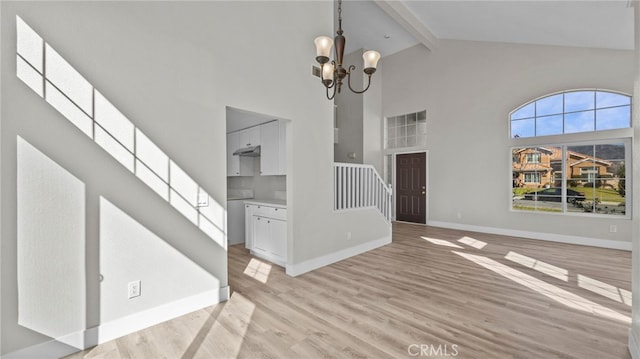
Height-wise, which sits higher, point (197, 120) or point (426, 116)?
point (426, 116)

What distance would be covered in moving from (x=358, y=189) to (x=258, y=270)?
1980 mm

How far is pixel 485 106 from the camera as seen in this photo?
625 cm

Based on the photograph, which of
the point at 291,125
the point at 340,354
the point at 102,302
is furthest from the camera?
the point at 291,125

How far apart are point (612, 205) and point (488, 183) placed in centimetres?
197

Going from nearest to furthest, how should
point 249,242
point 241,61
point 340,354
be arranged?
1. point 340,354
2. point 241,61
3. point 249,242

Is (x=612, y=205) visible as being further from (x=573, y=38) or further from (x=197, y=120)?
(x=197, y=120)

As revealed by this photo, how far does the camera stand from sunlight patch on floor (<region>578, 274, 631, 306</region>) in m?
2.79

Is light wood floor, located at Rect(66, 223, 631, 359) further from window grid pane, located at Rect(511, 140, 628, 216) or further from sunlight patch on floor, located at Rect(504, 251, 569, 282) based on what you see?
window grid pane, located at Rect(511, 140, 628, 216)

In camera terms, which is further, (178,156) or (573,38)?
(573,38)

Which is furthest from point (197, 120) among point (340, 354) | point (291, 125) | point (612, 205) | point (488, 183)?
point (612, 205)

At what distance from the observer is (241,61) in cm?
293

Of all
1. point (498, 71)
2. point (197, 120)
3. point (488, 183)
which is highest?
point (498, 71)

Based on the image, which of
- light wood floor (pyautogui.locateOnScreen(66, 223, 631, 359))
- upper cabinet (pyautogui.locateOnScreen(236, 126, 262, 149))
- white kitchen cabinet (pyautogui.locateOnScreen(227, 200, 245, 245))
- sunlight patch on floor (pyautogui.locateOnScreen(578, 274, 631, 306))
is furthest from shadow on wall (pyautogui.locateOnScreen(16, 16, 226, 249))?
sunlight patch on floor (pyautogui.locateOnScreen(578, 274, 631, 306))

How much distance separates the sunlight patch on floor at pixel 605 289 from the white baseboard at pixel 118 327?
13.0ft
